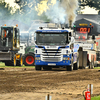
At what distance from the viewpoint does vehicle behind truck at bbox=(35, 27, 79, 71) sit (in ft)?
93.1

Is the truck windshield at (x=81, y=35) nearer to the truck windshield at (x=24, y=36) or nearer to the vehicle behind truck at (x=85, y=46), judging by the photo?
the vehicle behind truck at (x=85, y=46)

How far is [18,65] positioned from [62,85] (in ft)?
57.1

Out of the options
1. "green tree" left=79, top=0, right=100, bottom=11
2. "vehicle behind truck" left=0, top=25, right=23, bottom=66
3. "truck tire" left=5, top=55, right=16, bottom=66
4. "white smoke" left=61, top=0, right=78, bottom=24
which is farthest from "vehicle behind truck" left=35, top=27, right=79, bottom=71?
"green tree" left=79, top=0, right=100, bottom=11

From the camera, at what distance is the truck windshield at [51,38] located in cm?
2855

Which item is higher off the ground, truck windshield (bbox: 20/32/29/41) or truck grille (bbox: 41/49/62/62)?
truck windshield (bbox: 20/32/29/41)

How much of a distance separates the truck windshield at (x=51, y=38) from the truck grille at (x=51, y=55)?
0.54 m

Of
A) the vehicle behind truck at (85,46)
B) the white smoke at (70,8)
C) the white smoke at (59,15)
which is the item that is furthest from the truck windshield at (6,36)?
the white smoke at (70,8)

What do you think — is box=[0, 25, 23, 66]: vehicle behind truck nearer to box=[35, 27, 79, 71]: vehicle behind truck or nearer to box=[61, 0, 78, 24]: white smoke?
box=[35, 27, 79, 71]: vehicle behind truck

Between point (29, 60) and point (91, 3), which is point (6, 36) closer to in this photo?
point (29, 60)

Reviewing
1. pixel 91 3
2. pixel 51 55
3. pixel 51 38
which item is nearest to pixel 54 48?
pixel 51 55

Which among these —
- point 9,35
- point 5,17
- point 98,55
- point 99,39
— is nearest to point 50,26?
point 9,35

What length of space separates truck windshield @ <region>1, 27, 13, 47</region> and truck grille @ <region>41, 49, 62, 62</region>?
754 cm

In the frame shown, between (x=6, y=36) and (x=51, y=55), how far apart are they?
840 centimetres

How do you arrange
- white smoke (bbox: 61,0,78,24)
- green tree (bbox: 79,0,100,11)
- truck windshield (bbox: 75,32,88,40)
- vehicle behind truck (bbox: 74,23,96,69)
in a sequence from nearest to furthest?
vehicle behind truck (bbox: 74,23,96,69)
truck windshield (bbox: 75,32,88,40)
white smoke (bbox: 61,0,78,24)
green tree (bbox: 79,0,100,11)
